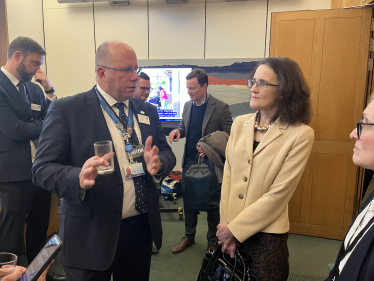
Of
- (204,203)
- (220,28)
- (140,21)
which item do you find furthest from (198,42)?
(204,203)

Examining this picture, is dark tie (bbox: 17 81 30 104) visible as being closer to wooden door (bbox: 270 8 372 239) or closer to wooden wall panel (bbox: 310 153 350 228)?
wooden door (bbox: 270 8 372 239)

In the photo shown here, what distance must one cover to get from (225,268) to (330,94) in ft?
7.76

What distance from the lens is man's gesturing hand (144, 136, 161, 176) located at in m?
1.36

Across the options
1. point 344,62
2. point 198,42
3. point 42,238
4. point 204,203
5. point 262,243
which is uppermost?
point 198,42

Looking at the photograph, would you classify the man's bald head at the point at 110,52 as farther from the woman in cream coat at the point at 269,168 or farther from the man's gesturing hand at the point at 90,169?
the woman in cream coat at the point at 269,168

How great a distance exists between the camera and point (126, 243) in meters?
1.46

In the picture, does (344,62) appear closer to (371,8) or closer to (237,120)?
(371,8)

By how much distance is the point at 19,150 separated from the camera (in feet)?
7.59

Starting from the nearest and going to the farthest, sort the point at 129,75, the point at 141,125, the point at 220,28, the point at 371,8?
1. the point at 129,75
2. the point at 141,125
3. the point at 371,8
4. the point at 220,28

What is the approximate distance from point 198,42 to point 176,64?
506 millimetres

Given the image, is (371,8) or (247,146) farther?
(371,8)

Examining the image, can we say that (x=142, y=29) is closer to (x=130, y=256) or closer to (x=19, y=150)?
(x=19, y=150)

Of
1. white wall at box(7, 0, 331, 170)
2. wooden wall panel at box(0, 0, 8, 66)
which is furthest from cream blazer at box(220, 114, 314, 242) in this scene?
wooden wall panel at box(0, 0, 8, 66)

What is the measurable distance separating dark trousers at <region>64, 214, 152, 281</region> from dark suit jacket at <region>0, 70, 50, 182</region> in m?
1.28
